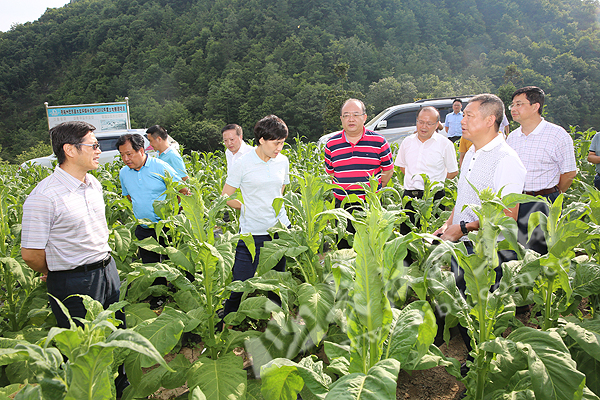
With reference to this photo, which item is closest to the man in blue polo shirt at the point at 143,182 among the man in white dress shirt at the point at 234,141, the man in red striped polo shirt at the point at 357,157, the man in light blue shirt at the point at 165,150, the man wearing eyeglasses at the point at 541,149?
the man in light blue shirt at the point at 165,150

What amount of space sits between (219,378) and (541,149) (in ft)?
12.9

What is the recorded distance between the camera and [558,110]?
44.7 m

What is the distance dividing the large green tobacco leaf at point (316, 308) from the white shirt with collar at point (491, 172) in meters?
1.12

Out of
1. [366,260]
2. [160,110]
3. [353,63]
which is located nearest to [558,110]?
[353,63]

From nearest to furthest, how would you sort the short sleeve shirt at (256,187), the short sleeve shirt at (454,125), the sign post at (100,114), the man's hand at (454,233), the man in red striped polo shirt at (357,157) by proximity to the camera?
the man's hand at (454,233)
the short sleeve shirt at (256,187)
the man in red striped polo shirt at (357,157)
the short sleeve shirt at (454,125)
the sign post at (100,114)

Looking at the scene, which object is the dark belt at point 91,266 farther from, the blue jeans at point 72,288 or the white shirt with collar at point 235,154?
the white shirt with collar at point 235,154

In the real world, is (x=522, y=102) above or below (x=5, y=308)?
above

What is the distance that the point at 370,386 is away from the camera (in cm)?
139

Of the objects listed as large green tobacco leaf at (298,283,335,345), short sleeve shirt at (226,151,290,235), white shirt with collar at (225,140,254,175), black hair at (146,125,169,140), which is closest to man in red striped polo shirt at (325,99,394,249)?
short sleeve shirt at (226,151,290,235)

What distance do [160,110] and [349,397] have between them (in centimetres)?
4604

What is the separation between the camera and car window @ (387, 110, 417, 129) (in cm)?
1416

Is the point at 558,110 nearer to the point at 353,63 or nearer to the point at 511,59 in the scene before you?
the point at 511,59

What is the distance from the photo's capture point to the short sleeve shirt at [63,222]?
2.45m

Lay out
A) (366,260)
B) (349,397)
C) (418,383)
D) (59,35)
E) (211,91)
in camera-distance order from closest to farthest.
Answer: (349,397) < (366,260) < (418,383) < (211,91) < (59,35)
